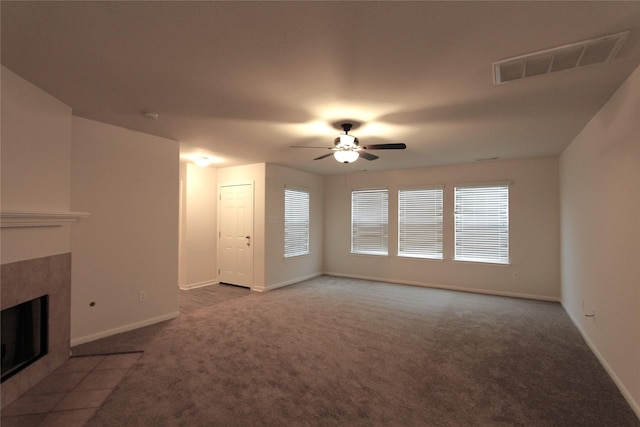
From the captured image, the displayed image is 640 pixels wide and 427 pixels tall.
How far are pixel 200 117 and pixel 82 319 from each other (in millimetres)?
2622

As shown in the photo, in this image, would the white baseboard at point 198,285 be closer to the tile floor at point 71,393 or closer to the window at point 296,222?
the window at point 296,222

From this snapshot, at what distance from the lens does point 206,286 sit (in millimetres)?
6012

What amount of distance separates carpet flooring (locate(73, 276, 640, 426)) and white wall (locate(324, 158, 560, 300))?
0.92 meters

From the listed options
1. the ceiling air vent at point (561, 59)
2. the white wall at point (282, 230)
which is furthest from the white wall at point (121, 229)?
the ceiling air vent at point (561, 59)

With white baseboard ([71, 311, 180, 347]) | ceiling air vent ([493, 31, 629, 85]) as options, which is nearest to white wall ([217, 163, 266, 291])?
white baseboard ([71, 311, 180, 347])

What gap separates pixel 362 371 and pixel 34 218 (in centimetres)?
315

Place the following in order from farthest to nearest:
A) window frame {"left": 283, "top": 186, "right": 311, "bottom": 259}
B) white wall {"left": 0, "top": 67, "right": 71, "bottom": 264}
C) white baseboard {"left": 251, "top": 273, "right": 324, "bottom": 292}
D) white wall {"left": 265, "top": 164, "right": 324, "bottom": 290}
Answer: window frame {"left": 283, "top": 186, "right": 311, "bottom": 259}, white wall {"left": 265, "top": 164, "right": 324, "bottom": 290}, white baseboard {"left": 251, "top": 273, "right": 324, "bottom": 292}, white wall {"left": 0, "top": 67, "right": 71, "bottom": 264}

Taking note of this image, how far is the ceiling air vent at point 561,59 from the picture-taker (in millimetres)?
1832

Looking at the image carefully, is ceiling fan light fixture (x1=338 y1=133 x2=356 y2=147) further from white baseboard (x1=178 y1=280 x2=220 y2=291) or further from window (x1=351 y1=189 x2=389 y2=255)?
white baseboard (x1=178 y1=280 x2=220 y2=291)

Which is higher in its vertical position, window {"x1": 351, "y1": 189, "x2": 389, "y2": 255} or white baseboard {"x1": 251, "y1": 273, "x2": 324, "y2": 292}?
window {"x1": 351, "y1": 189, "x2": 389, "y2": 255}

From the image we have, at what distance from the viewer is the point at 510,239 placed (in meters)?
5.40

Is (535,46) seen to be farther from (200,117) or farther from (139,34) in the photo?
(200,117)

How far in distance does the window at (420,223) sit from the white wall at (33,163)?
5603 mm

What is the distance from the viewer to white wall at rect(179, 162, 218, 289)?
5785 mm
